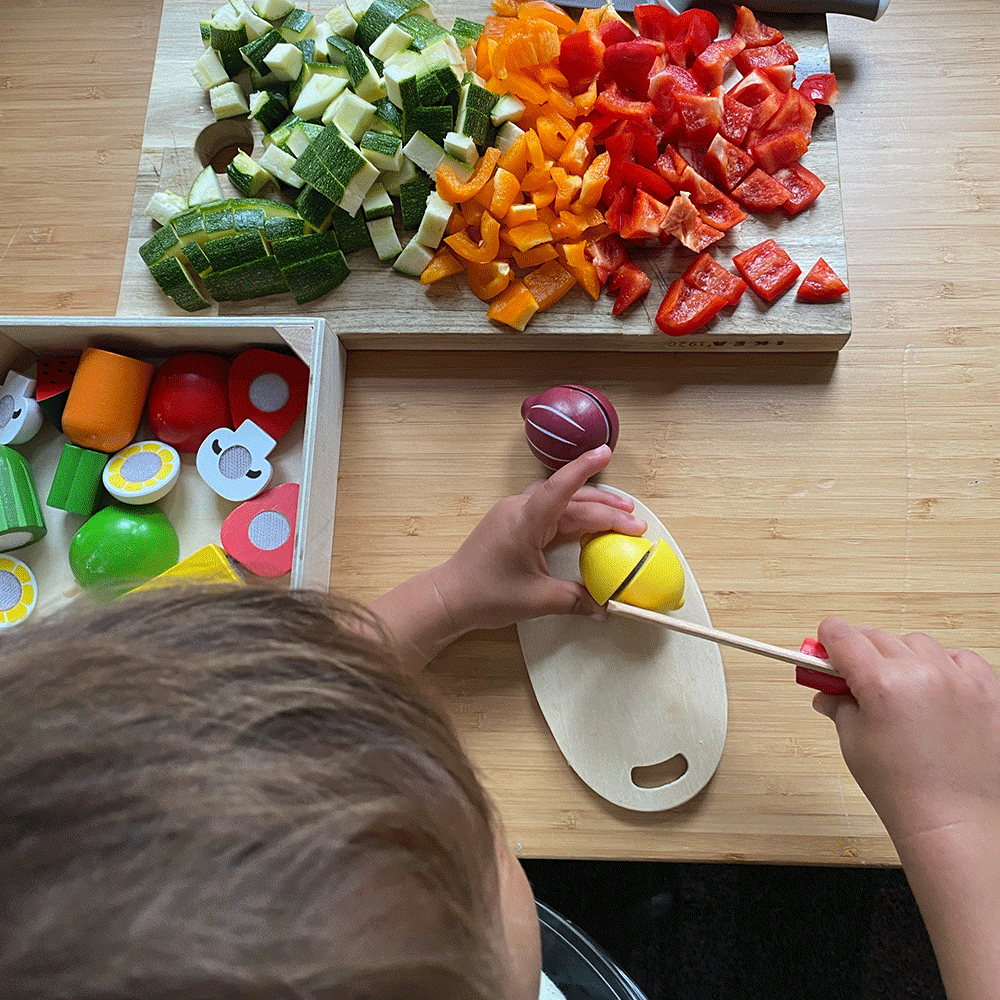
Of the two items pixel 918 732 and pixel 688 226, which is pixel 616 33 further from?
pixel 918 732

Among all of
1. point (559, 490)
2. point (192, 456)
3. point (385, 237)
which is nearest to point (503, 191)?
point (385, 237)

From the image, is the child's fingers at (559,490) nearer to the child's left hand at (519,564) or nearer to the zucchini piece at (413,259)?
the child's left hand at (519,564)

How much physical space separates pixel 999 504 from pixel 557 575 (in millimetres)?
502

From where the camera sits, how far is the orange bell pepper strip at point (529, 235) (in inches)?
36.2

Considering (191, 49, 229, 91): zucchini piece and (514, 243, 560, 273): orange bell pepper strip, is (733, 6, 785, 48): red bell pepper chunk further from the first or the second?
(191, 49, 229, 91): zucchini piece

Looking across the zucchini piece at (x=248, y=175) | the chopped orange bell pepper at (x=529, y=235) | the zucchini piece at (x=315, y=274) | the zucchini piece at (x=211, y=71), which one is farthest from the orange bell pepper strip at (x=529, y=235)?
the zucchini piece at (x=211, y=71)

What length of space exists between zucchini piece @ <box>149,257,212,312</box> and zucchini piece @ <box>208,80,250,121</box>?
0.76 ft

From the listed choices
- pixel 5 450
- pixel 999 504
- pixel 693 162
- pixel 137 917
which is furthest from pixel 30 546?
pixel 999 504

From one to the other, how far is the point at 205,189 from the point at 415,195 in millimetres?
275

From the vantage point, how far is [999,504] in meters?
0.90

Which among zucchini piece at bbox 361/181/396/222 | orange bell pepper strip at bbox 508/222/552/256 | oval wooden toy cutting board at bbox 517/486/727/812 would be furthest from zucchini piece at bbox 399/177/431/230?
oval wooden toy cutting board at bbox 517/486/727/812

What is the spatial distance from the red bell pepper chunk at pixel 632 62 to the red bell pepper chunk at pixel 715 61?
2.5 inches

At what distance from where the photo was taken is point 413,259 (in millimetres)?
964

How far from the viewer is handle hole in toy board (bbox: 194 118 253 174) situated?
107cm
